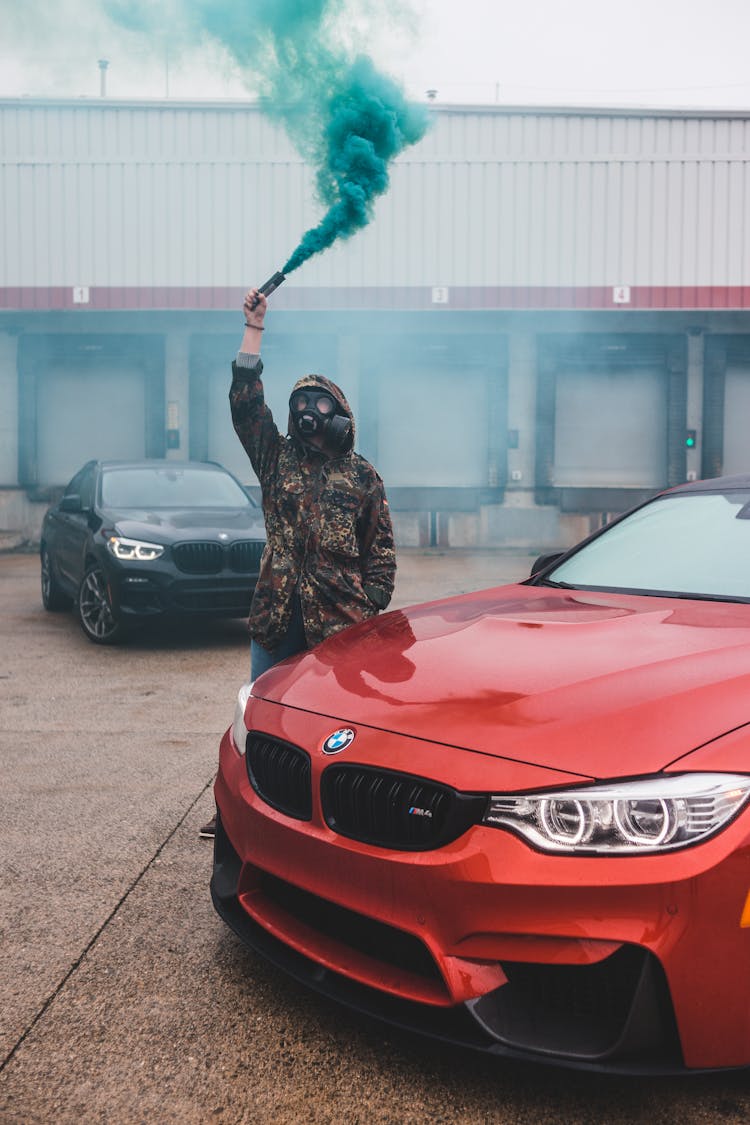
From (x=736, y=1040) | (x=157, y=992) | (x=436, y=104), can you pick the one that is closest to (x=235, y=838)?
(x=157, y=992)

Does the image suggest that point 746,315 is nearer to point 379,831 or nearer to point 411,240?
point 411,240

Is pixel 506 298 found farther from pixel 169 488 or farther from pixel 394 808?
pixel 394 808

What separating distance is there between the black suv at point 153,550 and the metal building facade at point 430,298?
341 inches

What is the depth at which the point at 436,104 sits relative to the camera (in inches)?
677

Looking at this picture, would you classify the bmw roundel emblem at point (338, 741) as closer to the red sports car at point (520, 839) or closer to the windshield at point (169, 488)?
the red sports car at point (520, 839)

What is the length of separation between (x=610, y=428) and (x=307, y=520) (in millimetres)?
14990

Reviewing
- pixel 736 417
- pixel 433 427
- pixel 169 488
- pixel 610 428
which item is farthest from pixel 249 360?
pixel 736 417

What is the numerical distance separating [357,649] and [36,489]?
16150mm

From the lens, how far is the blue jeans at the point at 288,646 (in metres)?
3.80

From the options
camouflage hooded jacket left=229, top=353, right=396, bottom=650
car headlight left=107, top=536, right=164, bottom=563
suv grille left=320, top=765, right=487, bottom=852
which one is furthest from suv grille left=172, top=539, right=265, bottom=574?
suv grille left=320, top=765, right=487, bottom=852

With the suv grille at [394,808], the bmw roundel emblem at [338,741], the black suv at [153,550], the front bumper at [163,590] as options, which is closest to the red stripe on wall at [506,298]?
the black suv at [153,550]

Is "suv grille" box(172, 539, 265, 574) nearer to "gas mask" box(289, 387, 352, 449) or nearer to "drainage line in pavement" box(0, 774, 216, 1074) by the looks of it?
"drainage line in pavement" box(0, 774, 216, 1074)

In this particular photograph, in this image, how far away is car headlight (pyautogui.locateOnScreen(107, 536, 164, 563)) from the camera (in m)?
7.64

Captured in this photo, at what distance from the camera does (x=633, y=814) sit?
1.94m
